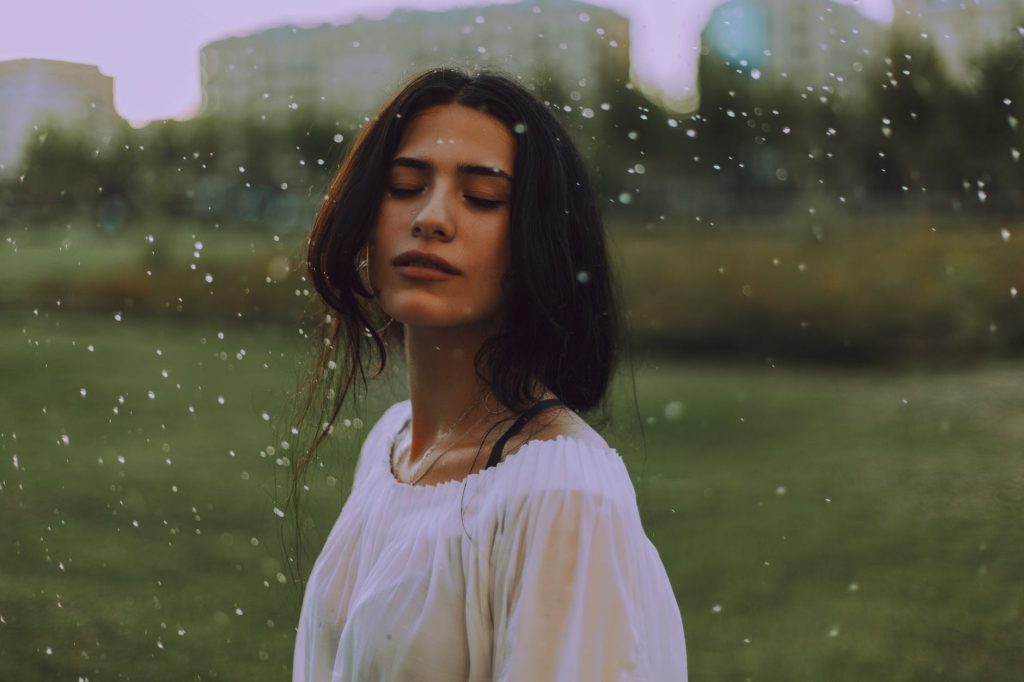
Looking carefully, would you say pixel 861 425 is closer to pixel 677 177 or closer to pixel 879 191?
pixel 677 177

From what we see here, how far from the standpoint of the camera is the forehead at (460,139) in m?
1.47

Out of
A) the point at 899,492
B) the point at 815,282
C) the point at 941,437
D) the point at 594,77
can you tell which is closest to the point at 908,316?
the point at 815,282

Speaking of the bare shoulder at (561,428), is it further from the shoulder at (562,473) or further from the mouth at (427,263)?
the mouth at (427,263)

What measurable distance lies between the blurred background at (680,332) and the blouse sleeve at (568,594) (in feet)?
11.0

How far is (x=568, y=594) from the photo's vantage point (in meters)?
1.22

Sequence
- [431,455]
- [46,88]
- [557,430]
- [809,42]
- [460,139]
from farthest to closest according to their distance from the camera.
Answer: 1. [809,42]
2. [46,88]
3. [431,455]
4. [460,139]
5. [557,430]

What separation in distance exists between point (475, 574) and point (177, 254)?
80.5ft

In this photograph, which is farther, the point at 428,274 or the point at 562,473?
the point at 428,274

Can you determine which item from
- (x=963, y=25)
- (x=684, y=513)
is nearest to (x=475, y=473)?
(x=684, y=513)

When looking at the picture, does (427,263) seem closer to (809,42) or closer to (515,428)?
(515,428)

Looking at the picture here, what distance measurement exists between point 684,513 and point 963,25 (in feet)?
29.9

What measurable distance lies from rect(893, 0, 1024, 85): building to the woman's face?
14959 mm

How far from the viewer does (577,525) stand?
1.24m

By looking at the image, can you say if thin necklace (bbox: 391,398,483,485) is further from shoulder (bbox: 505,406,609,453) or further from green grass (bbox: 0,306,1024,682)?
green grass (bbox: 0,306,1024,682)
